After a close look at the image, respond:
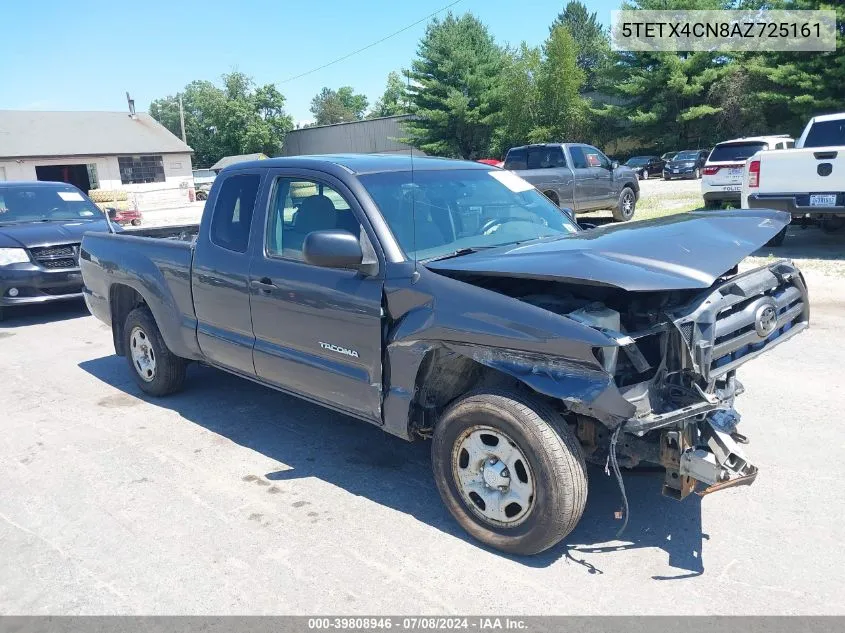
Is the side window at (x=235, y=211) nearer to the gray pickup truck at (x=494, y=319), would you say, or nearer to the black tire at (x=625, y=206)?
the gray pickup truck at (x=494, y=319)

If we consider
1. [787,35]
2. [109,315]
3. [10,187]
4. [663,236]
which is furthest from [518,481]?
[787,35]

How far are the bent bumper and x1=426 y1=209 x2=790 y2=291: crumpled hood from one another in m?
7.31

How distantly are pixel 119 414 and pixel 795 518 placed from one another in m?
4.80

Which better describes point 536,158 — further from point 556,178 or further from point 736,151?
point 736,151

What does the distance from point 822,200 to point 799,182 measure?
1.32 ft

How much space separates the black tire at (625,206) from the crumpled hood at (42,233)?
451 inches

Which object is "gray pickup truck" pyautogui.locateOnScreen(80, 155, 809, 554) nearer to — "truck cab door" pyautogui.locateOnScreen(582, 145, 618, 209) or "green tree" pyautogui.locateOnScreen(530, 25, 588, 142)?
"truck cab door" pyautogui.locateOnScreen(582, 145, 618, 209)

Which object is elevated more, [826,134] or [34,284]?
[826,134]

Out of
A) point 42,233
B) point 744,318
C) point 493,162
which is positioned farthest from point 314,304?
point 493,162

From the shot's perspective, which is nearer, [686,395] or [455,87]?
[686,395]

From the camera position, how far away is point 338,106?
370 feet

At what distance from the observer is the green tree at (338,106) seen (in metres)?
112

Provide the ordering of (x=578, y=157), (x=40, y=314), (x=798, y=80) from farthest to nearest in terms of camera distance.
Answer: (x=798, y=80) < (x=578, y=157) < (x=40, y=314)
